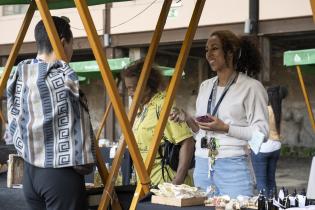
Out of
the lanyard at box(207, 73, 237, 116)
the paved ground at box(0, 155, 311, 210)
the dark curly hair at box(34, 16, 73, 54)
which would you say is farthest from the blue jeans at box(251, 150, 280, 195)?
the dark curly hair at box(34, 16, 73, 54)

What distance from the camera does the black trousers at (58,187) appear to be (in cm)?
209

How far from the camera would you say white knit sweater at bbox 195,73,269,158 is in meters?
2.52

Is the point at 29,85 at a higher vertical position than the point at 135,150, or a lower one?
higher

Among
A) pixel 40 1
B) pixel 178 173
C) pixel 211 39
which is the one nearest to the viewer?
pixel 40 1

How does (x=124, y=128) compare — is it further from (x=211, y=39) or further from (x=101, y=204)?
(x=211, y=39)

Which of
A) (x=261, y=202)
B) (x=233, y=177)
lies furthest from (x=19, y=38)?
(x=261, y=202)

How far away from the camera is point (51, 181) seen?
2.09 meters

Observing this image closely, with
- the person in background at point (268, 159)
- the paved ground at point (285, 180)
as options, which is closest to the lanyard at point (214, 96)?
the paved ground at point (285, 180)

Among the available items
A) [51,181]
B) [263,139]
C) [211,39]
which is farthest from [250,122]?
[51,181]

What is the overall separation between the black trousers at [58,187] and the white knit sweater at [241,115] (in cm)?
77

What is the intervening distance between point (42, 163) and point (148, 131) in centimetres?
94

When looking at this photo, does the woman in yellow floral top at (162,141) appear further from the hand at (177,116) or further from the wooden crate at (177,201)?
the wooden crate at (177,201)

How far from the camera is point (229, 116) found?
→ 2.59 meters

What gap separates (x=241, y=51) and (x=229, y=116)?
368 millimetres
